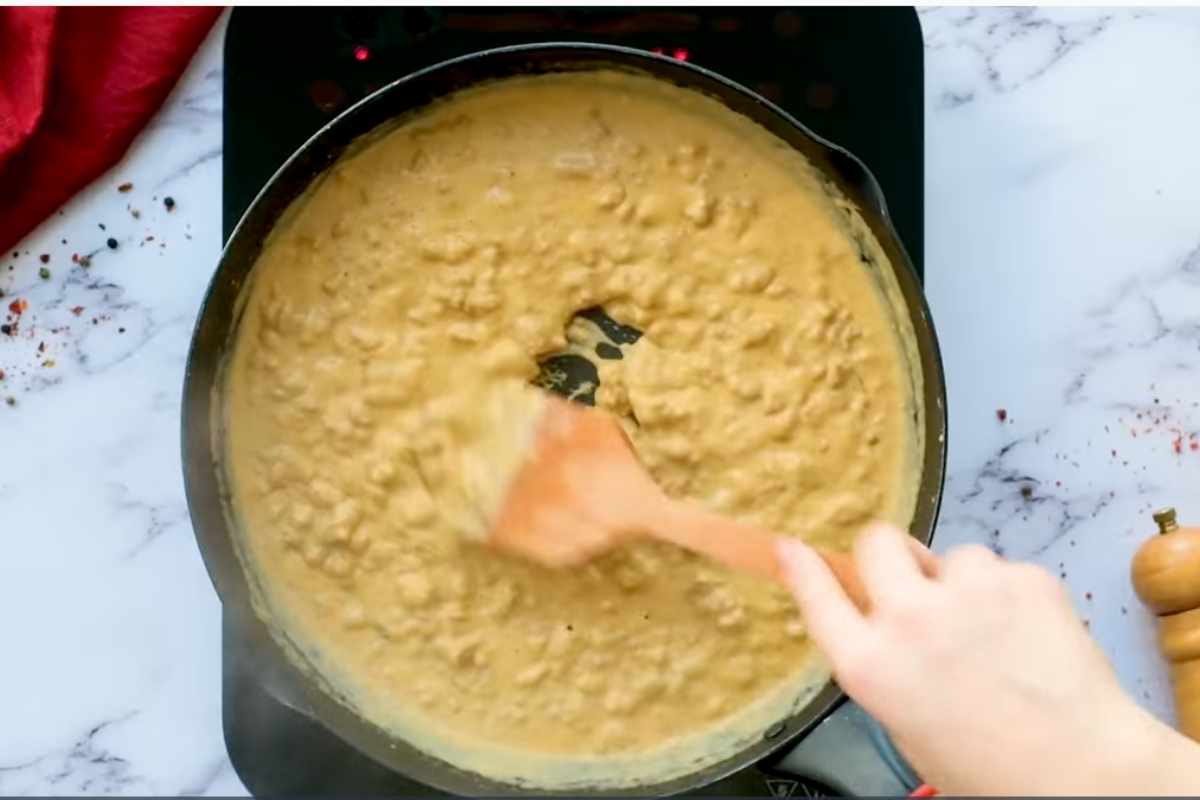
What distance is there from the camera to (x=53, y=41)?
3.54 ft

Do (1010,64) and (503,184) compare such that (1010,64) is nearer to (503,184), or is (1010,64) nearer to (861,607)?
(503,184)

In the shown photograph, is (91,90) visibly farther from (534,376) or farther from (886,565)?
(886,565)

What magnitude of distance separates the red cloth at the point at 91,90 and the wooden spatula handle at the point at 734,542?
0.59 m

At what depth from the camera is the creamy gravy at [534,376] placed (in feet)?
3.32

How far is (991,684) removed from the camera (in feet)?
2.28

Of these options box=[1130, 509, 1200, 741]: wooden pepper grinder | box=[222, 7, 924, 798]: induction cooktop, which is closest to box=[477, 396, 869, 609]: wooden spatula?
box=[222, 7, 924, 798]: induction cooktop

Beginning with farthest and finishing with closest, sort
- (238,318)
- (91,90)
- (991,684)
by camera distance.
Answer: (91,90)
(238,318)
(991,684)

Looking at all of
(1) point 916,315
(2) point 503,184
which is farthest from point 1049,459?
(2) point 503,184

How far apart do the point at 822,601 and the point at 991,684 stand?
10 cm

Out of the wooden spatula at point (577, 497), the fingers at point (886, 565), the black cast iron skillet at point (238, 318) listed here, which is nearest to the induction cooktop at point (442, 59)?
the black cast iron skillet at point (238, 318)

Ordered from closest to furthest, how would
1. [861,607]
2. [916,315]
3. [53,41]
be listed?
[861,607] < [916,315] < [53,41]

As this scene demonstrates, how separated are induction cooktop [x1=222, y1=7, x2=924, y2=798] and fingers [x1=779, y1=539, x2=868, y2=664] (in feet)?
1.11

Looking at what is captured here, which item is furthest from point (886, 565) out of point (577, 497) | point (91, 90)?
point (91, 90)

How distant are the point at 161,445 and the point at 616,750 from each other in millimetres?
468
